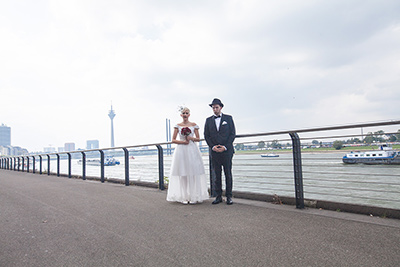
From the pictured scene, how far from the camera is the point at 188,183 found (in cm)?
459

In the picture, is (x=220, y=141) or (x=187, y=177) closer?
(x=220, y=141)

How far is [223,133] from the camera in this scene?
440 centimetres

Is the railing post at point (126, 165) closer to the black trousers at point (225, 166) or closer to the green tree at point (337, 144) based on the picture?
the black trousers at point (225, 166)

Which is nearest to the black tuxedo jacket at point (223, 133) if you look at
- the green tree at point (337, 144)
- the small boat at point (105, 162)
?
the green tree at point (337, 144)

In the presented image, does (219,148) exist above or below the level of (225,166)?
above

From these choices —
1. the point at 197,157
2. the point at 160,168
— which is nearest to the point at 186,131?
the point at 197,157

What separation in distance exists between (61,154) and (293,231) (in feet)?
34.4

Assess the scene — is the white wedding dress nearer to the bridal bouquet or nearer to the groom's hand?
the bridal bouquet

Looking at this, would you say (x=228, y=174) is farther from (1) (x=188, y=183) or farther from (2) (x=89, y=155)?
(2) (x=89, y=155)

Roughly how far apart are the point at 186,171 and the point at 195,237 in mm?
1974

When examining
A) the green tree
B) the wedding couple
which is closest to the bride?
the wedding couple

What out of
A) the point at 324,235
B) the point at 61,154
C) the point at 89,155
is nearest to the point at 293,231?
the point at 324,235

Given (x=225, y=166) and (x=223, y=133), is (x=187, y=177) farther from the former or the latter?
(x=223, y=133)

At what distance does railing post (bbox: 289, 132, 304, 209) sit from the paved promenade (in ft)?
0.48
